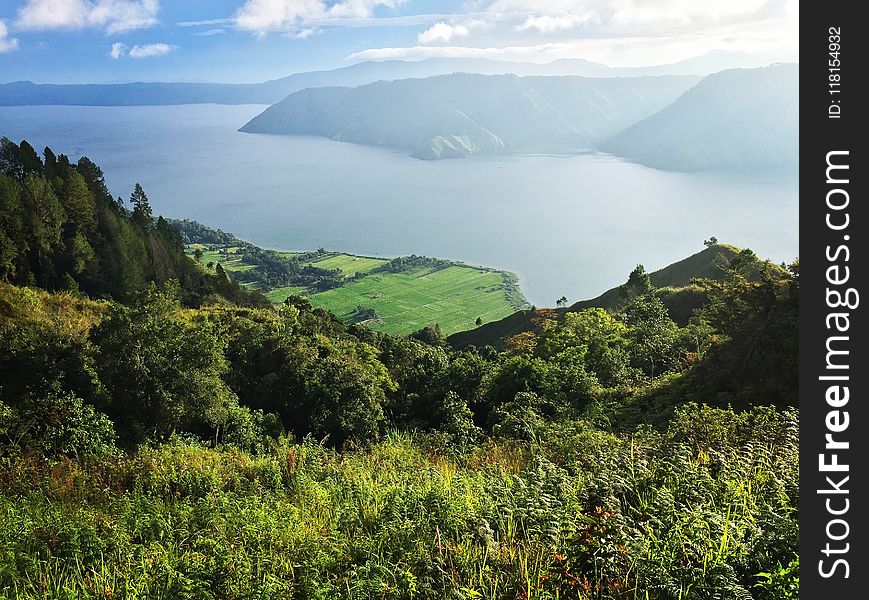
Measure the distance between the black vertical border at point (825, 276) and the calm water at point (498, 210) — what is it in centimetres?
7591

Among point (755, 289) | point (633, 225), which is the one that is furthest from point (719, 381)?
point (633, 225)

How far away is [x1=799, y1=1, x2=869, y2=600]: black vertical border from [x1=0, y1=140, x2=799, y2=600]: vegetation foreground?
23.4 inches

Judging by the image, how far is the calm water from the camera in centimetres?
9788

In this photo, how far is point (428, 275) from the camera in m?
88.7

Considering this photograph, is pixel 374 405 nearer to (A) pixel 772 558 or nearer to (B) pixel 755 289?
(B) pixel 755 289

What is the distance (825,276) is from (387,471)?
5357 millimetres

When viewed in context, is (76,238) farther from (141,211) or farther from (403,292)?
(403,292)

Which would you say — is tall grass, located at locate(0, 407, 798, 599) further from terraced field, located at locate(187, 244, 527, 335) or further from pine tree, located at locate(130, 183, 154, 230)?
terraced field, located at locate(187, 244, 527, 335)

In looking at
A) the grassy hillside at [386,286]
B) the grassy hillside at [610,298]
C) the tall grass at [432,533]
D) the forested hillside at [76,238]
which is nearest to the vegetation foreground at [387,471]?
the tall grass at [432,533]

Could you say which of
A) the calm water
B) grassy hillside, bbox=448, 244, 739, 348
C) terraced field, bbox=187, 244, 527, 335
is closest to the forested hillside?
grassy hillside, bbox=448, 244, 739, 348

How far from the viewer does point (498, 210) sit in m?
137

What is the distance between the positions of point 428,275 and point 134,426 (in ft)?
255

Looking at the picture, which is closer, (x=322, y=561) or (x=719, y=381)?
(x=322, y=561)

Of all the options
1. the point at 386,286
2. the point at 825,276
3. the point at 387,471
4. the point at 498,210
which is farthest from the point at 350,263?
the point at 825,276
